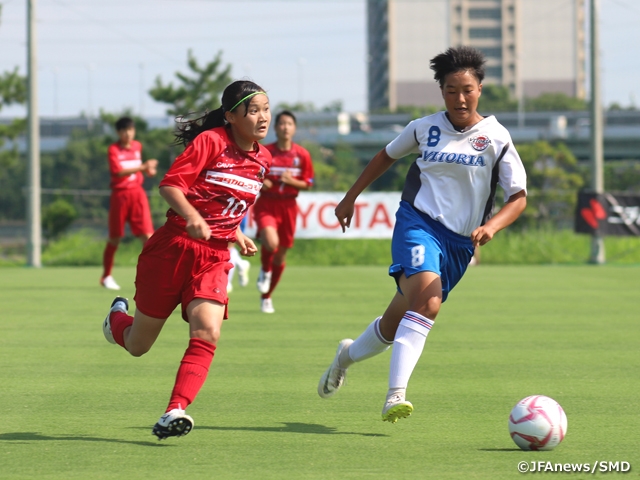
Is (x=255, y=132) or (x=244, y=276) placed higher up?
(x=255, y=132)

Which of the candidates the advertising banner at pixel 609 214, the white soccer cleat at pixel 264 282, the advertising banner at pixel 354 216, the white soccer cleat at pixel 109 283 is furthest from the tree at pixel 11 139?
the white soccer cleat at pixel 264 282

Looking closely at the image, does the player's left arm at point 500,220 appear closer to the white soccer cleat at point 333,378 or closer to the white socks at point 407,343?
the white socks at point 407,343

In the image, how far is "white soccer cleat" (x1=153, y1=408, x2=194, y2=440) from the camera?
4.73 m

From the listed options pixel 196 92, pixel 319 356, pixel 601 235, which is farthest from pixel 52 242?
pixel 319 356

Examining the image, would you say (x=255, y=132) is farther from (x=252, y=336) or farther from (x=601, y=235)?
(x=601, y=235)

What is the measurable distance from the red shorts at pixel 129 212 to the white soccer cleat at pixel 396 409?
31.0 ft

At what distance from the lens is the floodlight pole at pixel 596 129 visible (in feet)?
73.7

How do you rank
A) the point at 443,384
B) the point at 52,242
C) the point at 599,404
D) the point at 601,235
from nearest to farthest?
the point at 599,404 → the point at 443,384 → the point at 601,235 → the point at 52,242

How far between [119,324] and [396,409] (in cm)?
176

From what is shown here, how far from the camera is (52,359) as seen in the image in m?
8.00

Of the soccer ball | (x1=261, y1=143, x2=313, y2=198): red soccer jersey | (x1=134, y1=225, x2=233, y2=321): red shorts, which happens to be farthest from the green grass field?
(x1=261, y1=143, x2=313, y2=198): red soccer jersey

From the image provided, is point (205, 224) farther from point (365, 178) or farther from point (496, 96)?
point (496, 96)

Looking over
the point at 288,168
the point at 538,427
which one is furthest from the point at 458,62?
the point at 288,168

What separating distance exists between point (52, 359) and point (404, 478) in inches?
175
